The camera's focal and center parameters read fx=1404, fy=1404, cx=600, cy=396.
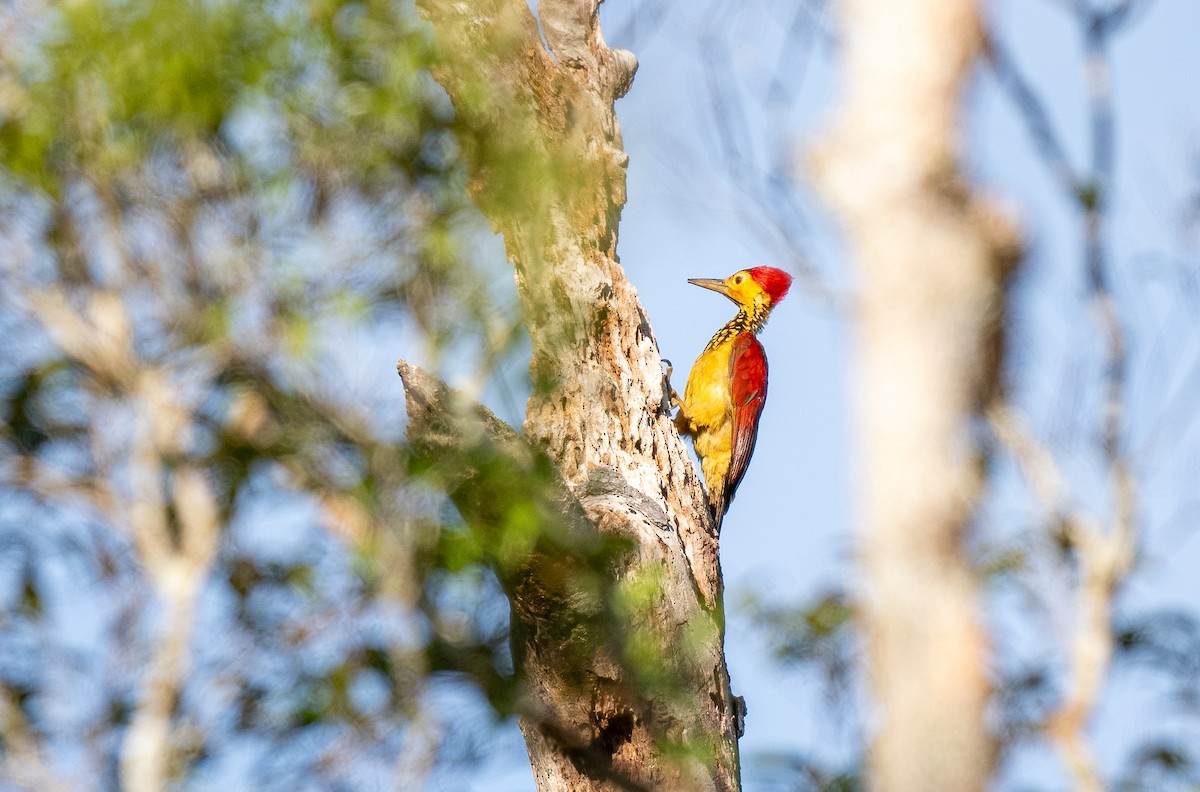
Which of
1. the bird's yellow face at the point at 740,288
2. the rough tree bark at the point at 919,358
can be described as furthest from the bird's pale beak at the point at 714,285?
the rough tree bark at the point at 919,358

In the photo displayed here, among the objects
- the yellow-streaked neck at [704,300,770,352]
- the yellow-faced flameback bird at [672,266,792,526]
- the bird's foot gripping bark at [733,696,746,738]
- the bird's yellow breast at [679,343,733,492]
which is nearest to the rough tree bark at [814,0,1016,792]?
the bird's foot gripping bark at [733,696,746,738]

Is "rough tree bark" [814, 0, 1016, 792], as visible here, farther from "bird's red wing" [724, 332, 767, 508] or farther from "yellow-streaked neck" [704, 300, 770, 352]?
"yellow-streaked neck" [704, 300, 770, 352]

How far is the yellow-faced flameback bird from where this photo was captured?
6.07 m

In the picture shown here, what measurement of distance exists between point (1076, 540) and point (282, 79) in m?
4.47

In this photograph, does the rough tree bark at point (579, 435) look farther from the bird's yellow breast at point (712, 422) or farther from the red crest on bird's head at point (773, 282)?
the red crest on bird's head at point (773, 282)

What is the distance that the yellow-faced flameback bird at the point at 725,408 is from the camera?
607 centimetres

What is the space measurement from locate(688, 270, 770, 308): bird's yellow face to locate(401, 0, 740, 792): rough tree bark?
7.36ft

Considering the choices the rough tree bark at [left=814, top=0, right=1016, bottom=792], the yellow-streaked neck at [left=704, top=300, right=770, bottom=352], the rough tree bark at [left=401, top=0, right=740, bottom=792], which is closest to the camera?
the rough tree bark at [left=814, top=0, right=1016, bottom=792]

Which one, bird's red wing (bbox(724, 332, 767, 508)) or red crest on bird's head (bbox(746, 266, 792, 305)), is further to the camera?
red crest on bird's head (bbox(746, 266, 792, 305))

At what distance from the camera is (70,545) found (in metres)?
8.41

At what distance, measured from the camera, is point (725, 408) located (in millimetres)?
6098

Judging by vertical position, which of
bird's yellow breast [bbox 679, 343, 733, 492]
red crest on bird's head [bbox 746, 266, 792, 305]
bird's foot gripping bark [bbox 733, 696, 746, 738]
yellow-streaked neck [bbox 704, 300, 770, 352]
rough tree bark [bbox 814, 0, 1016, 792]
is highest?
red crest on bird's head [bbox 746, 266, 792, 305]

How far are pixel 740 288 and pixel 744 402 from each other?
0.88m

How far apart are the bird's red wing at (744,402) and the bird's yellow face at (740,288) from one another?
402mm
